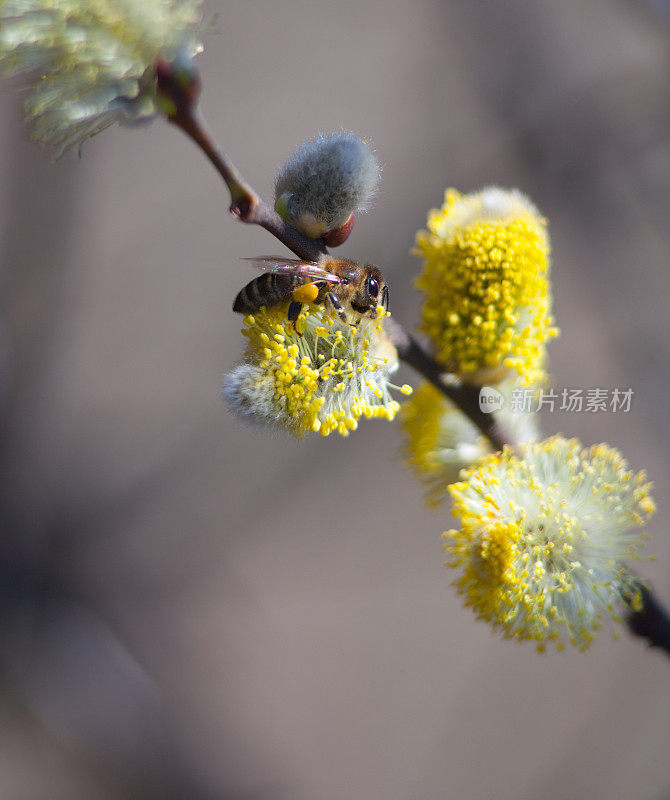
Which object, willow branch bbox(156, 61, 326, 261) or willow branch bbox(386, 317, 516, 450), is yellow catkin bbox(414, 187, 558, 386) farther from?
willow branch bbox(156, 61, 326, 261)

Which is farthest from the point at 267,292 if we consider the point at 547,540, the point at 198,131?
the point at 547,540

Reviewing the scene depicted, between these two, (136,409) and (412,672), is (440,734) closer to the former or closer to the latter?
(412,672)

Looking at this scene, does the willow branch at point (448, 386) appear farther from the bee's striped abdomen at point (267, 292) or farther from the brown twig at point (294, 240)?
the bee's striped abdomen at point (267, 292)

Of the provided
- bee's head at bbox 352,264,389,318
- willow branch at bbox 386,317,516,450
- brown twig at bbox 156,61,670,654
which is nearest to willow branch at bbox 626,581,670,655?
brown twig at bbox 156,61,670,654

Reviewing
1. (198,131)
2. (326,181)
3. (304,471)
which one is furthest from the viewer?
(304,471)

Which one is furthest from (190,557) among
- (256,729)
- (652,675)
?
(652,675)

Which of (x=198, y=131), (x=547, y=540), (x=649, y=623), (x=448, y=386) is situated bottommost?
(x=649, y=623)

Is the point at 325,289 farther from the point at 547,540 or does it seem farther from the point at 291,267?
the point at 547,540
